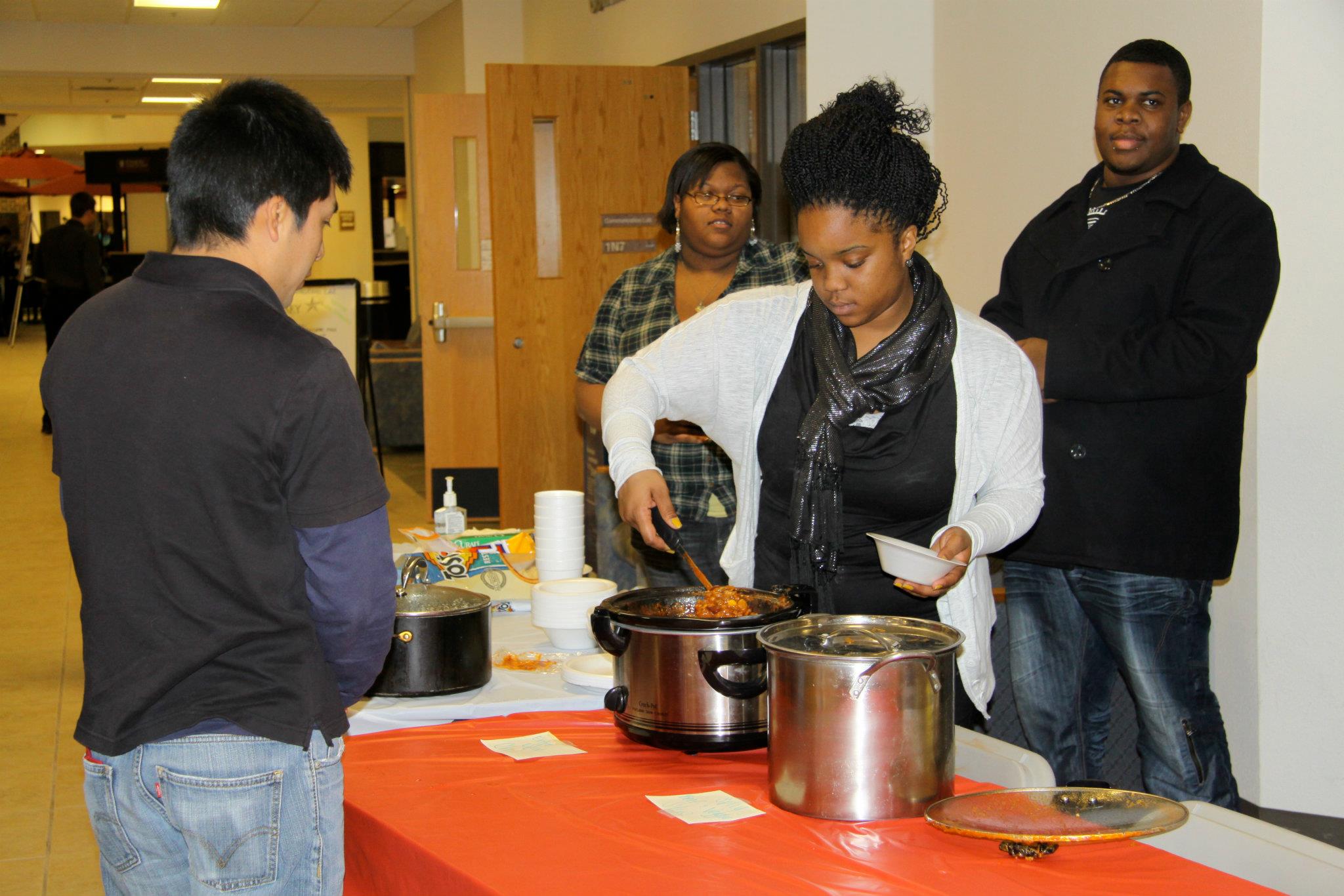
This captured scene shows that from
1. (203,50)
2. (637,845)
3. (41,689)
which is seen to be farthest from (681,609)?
(203,50)

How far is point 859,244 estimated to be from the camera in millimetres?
1786

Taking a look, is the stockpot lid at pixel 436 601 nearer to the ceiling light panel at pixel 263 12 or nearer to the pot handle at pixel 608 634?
the pot handle at pixel 608 634

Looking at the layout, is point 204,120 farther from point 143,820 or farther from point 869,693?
point 869,693

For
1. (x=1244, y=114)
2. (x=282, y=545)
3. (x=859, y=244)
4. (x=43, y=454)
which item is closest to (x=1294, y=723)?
(x=1244, y=114)

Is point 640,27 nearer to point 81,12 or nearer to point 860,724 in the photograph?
point 81,12

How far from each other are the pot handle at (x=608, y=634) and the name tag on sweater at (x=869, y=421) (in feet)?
1.62

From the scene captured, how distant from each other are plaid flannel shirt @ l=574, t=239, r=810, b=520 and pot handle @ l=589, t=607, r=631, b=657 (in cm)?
125

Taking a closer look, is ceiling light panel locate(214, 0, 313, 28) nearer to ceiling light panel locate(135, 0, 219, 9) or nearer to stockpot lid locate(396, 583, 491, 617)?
ceiling light panel locate(135, 0, 219, 9)

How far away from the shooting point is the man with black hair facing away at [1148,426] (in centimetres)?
228

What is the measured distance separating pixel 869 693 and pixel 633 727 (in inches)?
18.0

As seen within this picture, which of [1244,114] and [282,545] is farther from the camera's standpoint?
[1244,114]

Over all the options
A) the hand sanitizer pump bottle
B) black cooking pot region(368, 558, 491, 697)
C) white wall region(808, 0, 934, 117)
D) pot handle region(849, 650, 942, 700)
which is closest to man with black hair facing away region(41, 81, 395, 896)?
pot handle region(849, 650, 942, 700)

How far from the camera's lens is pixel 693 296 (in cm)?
308

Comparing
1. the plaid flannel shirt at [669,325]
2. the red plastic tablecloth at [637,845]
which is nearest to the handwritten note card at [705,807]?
the red plastic tablecloth at [637,845]
